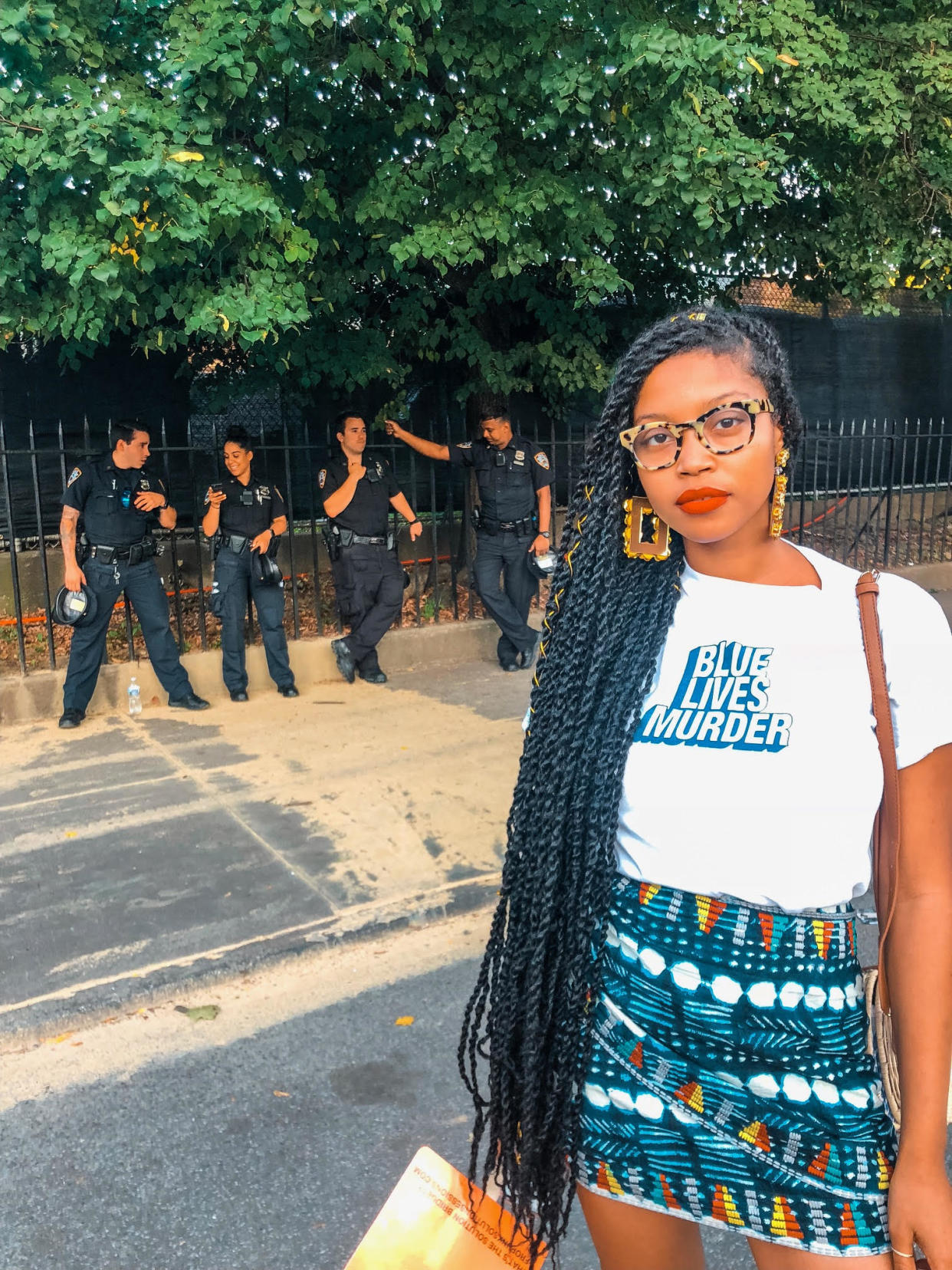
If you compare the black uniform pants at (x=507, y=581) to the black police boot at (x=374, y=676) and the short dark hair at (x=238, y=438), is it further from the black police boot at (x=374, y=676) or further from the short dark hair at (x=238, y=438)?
the short dark hair at (x=238, y=438)

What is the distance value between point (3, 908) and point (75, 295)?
3.50 metres

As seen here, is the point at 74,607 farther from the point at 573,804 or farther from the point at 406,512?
the point at 573,804

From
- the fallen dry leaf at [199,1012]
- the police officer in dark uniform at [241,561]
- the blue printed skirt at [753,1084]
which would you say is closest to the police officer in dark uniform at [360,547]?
the police officer in dark uniform at [241,561]

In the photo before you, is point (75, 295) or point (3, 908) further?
point (75, 295)

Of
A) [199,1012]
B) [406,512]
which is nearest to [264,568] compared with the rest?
[406,512]

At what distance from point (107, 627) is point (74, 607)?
45cm

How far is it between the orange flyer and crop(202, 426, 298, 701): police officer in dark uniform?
20.2ft

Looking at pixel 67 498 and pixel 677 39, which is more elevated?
pixel 677 39

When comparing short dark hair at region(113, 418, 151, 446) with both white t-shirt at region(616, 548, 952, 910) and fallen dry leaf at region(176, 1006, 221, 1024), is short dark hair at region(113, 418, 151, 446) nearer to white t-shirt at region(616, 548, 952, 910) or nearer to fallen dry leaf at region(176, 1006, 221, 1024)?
fallen dry leaf at region(176, 1006, 221, 1024)

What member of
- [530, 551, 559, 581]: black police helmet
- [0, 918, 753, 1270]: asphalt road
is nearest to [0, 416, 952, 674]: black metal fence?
[530, 551, 559, 581]: black police helmet

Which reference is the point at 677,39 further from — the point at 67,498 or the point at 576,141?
the point at 67,498

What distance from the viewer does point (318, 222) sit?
7.51 metres

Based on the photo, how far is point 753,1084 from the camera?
139 cm

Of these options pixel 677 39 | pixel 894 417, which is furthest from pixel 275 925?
pixel 894 417
